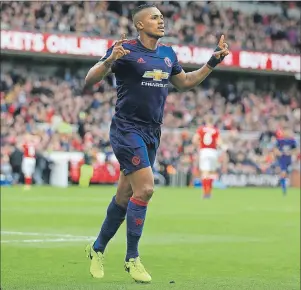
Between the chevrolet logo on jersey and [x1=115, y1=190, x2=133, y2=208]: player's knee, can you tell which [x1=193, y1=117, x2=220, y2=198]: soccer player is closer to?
[x1=115, y1=190, x2=133, y2=208]: player's knee

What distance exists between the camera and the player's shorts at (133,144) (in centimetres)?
824

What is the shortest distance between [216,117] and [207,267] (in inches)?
1325

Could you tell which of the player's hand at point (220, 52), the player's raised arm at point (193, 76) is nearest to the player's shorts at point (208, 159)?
the player's raised arm at point (193, 76)

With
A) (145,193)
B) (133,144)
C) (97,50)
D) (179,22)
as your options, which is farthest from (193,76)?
(179,22)

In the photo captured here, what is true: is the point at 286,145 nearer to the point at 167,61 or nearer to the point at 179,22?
the point at 179,22

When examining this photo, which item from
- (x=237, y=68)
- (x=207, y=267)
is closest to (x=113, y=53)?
(x=207, y=267)

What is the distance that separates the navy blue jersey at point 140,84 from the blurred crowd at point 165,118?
23349mm

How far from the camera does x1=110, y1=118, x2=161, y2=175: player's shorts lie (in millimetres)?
8242

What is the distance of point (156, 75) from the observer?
835cm

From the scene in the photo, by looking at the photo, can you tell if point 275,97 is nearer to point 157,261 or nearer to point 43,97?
point 43,97

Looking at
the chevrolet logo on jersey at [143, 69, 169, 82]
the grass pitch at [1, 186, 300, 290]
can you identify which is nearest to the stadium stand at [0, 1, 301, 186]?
the grass pitch at [1, 186, 300, 290]

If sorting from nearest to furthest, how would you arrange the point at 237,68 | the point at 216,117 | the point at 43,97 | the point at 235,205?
the point at 235,205 < the point at 43,97 < the point at 216,117 < the point at 237,68

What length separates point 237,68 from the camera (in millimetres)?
47094

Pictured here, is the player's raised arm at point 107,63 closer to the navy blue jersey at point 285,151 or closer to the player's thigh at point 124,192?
the player's thigh at point 124,192
